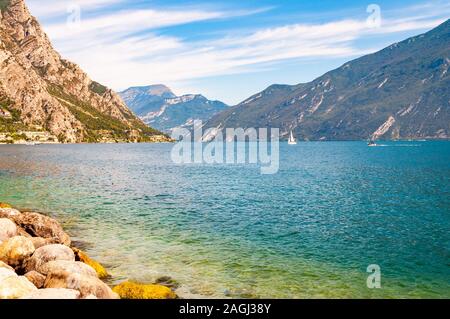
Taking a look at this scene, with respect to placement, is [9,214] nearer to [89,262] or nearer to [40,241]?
[40,241]

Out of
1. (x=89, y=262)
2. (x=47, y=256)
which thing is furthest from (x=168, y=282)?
(x=47, y=256)

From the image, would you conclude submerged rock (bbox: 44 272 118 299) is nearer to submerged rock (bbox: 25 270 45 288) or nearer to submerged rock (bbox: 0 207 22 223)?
submerged rock (bbox: 25 270 45 288)

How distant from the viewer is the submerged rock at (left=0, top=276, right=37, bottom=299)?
21281mm

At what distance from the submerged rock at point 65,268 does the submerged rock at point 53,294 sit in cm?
258

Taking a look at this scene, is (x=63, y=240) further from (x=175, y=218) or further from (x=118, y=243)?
(x=175, y=218)

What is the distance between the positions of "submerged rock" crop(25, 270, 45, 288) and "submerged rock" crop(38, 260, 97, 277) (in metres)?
0.52

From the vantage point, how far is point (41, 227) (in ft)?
133

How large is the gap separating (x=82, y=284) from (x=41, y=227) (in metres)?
19.3

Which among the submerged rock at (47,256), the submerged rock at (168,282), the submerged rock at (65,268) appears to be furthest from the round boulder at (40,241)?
the submerged rock at (168,282)

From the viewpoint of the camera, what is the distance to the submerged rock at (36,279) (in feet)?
85.7

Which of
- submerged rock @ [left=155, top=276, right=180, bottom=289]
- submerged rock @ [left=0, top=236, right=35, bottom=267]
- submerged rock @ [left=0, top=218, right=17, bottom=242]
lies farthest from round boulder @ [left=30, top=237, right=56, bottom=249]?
submerged rock @ [left=155, top=276, right=180, bottom=289]

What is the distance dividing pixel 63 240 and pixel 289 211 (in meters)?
37.2
